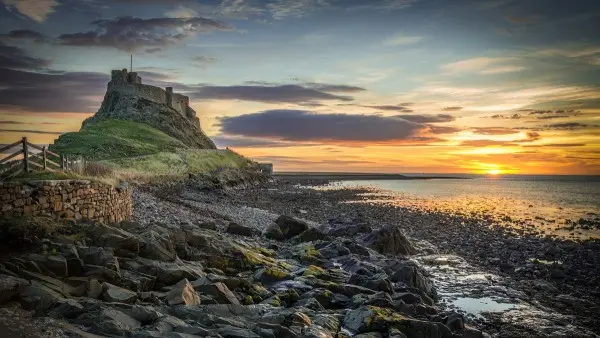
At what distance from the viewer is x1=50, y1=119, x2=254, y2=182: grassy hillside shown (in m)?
63.6

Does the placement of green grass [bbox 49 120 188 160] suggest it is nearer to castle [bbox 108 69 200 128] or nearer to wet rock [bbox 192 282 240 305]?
castle [bbox 108 69 200 128]

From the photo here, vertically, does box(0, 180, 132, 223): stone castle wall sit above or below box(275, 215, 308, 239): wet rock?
above

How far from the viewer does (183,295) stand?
12.4m

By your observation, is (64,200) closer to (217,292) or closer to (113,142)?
(217,292)

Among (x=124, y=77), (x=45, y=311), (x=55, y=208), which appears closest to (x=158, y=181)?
(x=55, y=208)

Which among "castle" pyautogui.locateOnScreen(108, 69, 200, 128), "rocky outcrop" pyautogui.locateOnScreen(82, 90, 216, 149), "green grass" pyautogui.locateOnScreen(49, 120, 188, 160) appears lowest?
"green grass" pyautogui.locateOnScreen(49, 120, 188, 160)

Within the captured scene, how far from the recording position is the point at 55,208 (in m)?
19.2

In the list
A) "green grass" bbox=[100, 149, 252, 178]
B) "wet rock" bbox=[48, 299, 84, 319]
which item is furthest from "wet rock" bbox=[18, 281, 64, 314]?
"green grass" bbox=[100, 149, 252, 178]

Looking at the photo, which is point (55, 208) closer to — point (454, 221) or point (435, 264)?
point (435, 264)

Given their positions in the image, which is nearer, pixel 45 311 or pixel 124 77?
pixel 45 311

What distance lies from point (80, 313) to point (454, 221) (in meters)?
39.8

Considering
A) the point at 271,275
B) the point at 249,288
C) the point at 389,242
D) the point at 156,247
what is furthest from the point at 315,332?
the point at 389,242

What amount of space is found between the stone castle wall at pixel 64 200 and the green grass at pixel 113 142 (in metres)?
44.7

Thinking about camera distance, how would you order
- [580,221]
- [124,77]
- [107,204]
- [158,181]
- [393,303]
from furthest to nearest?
[124,77] → [158,181] → [580,221] → [107,204] → [393,303]
